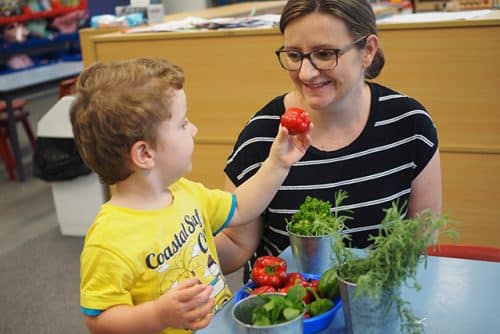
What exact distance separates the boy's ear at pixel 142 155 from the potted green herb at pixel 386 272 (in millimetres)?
440

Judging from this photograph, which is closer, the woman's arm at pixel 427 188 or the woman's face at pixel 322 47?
the woman's face at pixel 322 47

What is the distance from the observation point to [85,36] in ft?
11.7

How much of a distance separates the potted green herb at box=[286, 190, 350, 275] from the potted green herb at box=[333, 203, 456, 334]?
0.19 metres

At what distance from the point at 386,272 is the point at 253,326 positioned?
0.23 m

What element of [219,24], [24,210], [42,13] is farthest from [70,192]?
[42,13]

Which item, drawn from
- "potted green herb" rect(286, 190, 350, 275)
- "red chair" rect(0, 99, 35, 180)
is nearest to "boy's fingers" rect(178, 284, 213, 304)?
"potted green herb" rect(286, 190, 350, 275)

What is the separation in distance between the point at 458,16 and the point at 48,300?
2.49 meters

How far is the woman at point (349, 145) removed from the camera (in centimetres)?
165

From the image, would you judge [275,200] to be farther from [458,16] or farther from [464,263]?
[458,16]

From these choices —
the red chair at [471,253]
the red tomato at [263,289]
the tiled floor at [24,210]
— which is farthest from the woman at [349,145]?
the tiled floor at [24,210]

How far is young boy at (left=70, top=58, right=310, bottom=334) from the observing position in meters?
1.23

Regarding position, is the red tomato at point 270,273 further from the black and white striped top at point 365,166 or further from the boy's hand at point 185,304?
the black and white striped top at point 365,166

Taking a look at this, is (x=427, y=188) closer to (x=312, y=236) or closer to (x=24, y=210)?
(x=312, y=236)

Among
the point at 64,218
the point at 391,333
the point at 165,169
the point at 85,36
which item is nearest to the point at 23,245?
the point at 64,218
